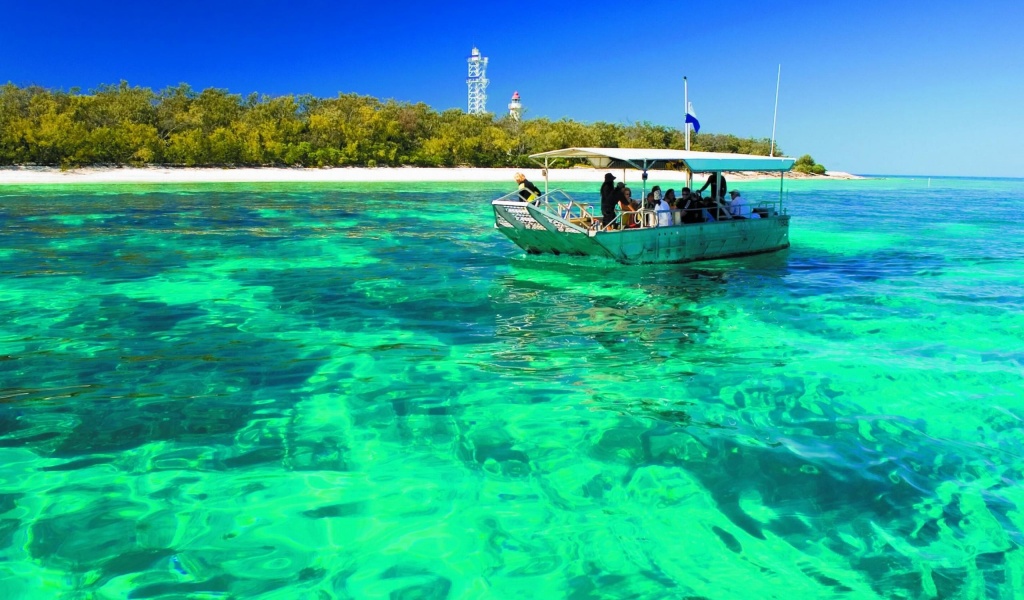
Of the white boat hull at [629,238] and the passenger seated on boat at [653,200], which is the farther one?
the passenger seated on boat at [653,200]

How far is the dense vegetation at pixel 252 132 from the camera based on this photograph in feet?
189

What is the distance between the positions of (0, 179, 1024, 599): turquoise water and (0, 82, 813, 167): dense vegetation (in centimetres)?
4984

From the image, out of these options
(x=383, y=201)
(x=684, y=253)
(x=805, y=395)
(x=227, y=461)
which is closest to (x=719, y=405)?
(x=805, y=395)

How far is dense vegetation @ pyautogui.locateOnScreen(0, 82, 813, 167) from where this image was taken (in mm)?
57656

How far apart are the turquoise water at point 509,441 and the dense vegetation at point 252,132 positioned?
164ft

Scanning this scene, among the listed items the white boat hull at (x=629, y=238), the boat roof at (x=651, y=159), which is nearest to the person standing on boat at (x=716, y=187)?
the boat roof at (x=651, y=159)

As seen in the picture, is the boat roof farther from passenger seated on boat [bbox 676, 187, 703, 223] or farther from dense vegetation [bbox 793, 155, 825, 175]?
dense vegetation [bbox 793, 155, 825, 175]

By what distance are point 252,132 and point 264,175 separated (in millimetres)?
6847

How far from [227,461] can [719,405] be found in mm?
5473

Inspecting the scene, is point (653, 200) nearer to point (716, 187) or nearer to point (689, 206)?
point (689, 206)

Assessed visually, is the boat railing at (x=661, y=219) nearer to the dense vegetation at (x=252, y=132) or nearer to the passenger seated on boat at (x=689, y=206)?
the passenger seated on boat at (x=689, y=206)

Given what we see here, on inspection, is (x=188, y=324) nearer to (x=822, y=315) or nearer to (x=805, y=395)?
(x=805, y=395)

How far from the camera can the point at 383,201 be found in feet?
148

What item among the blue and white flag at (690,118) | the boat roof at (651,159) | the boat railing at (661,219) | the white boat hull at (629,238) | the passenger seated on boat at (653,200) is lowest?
the white boat hull at (629,238)
